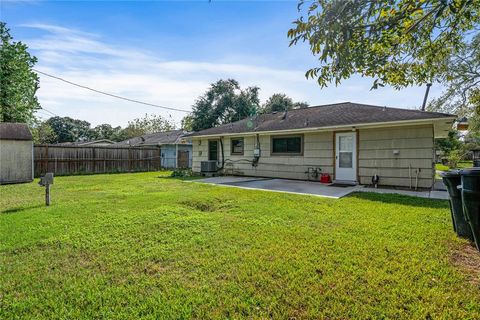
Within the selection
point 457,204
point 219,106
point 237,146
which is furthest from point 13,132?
point 219,106

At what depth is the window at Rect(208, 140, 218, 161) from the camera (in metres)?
13.6

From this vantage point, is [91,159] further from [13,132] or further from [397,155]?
[397,155]

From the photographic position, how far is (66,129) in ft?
152

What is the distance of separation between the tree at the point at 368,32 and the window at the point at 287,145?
6.46 m

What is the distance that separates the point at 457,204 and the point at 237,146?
31.9 feet

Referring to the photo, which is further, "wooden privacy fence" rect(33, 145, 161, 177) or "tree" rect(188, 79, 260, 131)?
"tree" rect(188, 79, 260, 131)

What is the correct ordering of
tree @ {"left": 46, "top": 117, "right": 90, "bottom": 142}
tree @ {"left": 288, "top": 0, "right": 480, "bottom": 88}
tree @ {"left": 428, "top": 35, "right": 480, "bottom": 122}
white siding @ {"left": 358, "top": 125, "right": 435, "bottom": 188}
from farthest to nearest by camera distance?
tree @ {"left": 46, "top": 117, "right": 90, "bottom": 142} < tree @ {"left": 428, "top": 35, "right": 480, "bottom": 122} < white siding @ {"left": 358, "top": 125, "right": 435, "bottom": 188} < tree @ {"left": 288, "top": 0, "right": 480, "bottom": 88}

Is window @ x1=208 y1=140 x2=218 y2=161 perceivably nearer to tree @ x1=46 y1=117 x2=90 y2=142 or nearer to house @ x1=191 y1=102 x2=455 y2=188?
house @ x1=191 y1=102 x2=455 y2=188

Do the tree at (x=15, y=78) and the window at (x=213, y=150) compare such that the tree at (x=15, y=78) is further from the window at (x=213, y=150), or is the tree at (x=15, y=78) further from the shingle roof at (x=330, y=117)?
the window at (x=213, y=150)

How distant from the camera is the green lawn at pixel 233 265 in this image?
2037 millimetres

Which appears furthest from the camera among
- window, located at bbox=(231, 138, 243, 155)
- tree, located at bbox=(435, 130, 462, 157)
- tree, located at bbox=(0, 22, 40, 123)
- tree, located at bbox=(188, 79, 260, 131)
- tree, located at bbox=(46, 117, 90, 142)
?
tree, located at bbox=(46, 117, 90, 142)

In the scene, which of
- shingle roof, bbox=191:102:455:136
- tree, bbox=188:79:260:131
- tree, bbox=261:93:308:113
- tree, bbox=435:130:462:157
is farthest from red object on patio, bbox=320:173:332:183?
tree, bbox=435:130:462:157

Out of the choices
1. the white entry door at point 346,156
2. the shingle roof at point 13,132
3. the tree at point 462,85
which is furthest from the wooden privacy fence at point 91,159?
the tree at point 462,85

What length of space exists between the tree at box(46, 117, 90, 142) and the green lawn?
164 ft
